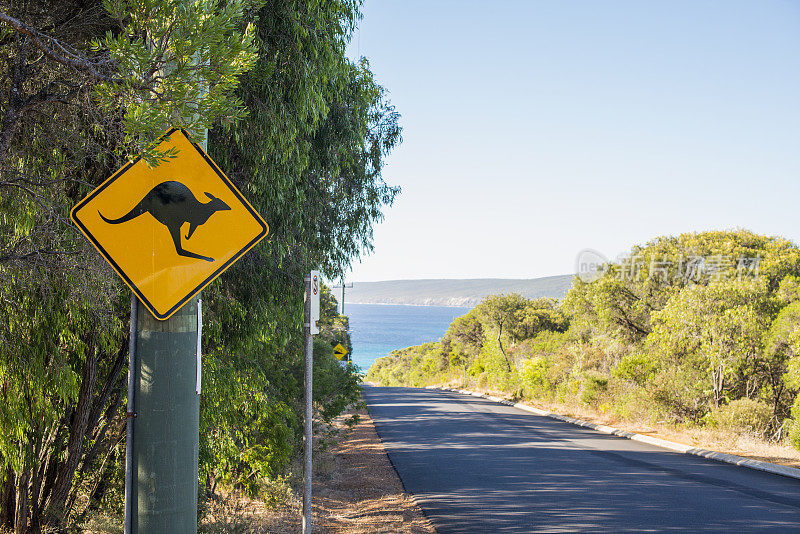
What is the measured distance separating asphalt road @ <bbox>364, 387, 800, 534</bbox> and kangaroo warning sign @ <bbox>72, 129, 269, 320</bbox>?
246 inches

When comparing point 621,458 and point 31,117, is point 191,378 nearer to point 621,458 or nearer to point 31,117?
point 31,117

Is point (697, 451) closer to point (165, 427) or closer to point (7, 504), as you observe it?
point (7, 504)

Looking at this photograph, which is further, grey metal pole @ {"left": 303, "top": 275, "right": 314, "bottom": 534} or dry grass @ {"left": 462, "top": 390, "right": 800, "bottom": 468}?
dry grass @ {"left": 462, "top": 390, "right": 800, "bottom": 468}

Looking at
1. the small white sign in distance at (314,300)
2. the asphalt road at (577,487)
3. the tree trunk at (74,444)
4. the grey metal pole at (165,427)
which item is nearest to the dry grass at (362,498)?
the asphalt road at (577,487)

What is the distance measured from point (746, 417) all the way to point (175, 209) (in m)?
17.7

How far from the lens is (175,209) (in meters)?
2.87

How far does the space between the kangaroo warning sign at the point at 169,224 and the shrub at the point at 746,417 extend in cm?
1720

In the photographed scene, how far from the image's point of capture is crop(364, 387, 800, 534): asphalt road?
8.30m

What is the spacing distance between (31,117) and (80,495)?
4548 mm

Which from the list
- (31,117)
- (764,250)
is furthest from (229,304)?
(764,250)

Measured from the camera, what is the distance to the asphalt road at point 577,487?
8305 mm

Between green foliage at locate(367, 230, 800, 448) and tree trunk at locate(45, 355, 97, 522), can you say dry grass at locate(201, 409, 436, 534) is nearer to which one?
tree trunk at locate(45, 355, 97, 522)

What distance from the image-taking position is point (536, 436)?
1820 centimetres

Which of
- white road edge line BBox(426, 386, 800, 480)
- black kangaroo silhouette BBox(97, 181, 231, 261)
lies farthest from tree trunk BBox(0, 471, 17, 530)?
white road edge line BBox(426, 386, 800, 480)
